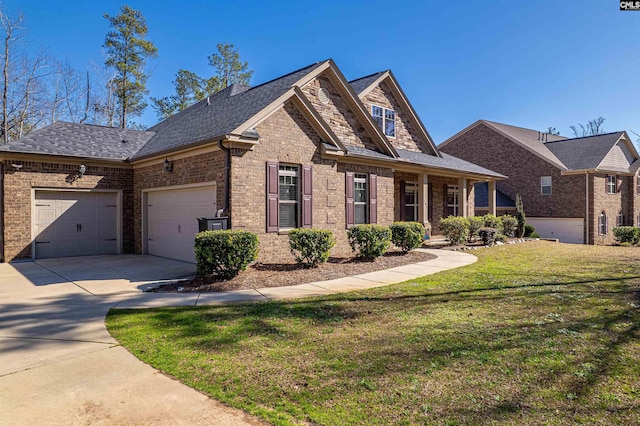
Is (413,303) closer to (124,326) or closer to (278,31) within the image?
(124,326)

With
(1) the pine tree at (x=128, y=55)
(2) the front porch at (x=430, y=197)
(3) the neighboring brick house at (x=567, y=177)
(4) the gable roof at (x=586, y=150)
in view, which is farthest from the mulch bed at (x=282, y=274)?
(1) the pine tree at (x=128, y=55)

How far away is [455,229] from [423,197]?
1909 millimetres

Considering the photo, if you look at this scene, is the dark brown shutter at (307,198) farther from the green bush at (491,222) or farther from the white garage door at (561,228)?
the white garage door at (561,228)

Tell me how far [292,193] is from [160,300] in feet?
16.5

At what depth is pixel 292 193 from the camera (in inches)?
427

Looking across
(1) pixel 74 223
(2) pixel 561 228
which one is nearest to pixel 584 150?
(2) pixel 561 228

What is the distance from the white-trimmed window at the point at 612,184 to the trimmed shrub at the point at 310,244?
25.5m

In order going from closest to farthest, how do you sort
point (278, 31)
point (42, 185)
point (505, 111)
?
point (42, 185), point (278, 31), point (505, 111)

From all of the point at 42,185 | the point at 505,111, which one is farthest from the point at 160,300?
the point at 505,111

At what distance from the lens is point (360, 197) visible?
1311 centimetres

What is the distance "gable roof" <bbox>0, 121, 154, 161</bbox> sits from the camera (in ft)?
40.0

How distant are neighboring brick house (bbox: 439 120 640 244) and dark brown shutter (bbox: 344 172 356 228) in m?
19.2

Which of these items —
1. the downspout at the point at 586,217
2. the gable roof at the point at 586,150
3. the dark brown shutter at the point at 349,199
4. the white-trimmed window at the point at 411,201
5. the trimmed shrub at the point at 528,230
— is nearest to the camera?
the dark brown shutter at the point at 349,199

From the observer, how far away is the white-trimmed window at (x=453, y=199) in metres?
18.7
